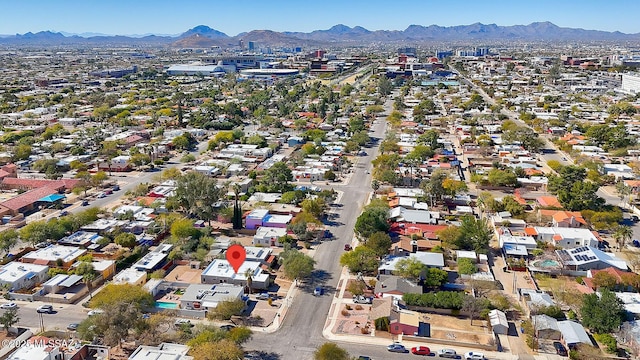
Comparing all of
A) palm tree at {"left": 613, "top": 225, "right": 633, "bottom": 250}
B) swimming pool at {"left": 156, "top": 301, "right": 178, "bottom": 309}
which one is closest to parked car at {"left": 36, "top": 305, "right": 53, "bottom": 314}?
swimming pool at {"left": 156, "top": 301, "right": 178, "bottom": 309}

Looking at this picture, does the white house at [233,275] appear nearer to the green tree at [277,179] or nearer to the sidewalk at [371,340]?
the sidewalk at [371,340]

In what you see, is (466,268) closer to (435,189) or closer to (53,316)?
(435,189)

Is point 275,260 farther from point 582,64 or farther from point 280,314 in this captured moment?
point 582,64

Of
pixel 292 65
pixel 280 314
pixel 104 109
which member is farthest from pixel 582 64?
pixel 280 314

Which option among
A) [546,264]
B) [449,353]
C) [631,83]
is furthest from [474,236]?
[631,83]

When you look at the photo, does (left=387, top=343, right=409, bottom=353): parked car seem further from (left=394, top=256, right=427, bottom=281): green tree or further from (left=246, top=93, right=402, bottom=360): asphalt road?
(left=394, top=256, right=427, bottom=281): green tree

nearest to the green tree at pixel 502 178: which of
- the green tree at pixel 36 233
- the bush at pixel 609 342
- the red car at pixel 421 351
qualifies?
the bush at pixel 609 342
